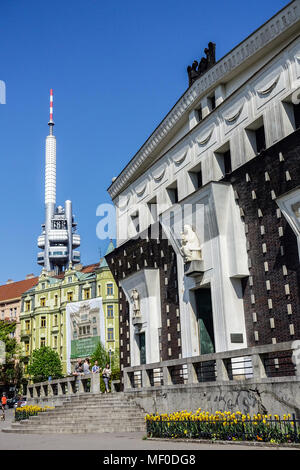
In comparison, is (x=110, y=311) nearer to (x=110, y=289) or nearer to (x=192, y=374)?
(x=110, y=289)

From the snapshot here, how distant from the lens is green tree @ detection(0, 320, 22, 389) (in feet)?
257

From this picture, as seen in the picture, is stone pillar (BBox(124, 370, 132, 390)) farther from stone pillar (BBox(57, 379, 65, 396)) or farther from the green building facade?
the green building facade

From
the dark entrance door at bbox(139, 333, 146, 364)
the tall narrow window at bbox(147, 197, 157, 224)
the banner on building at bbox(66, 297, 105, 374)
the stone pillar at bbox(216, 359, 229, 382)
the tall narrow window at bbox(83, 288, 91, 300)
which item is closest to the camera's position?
the stone pillar at bbox(216, 359, 229, 382)

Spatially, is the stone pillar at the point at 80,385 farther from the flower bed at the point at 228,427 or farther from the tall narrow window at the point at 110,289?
the tall narrow window at the point at 110,289

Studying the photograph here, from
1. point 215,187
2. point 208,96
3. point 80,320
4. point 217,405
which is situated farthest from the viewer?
point 80,320

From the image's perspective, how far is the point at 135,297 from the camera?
31609mm

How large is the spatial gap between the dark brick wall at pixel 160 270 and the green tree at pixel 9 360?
146ft

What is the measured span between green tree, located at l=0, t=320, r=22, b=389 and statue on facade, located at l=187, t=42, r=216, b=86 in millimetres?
54498

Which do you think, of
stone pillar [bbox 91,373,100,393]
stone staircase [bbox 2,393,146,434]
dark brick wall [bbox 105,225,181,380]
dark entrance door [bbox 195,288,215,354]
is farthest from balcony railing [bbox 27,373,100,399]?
dark entrance door [bbox 195,288,215,354]

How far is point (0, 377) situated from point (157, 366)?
230 feet

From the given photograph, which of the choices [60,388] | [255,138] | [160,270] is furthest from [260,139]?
[60,388]

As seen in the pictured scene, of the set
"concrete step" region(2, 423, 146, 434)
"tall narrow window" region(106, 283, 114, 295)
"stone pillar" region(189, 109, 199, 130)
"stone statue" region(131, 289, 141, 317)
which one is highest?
"stone pillar" region(189, 109, 199, 130)

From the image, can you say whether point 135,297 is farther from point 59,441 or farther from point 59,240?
point 59,240
